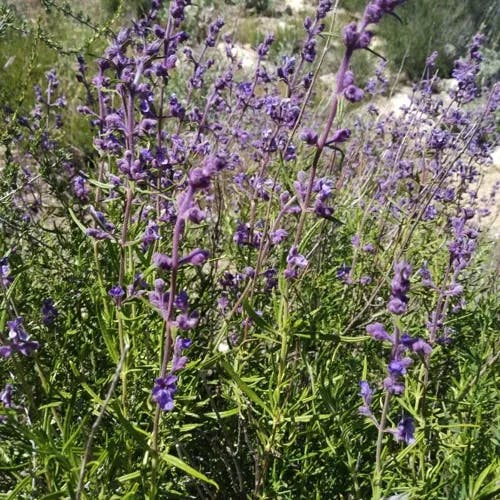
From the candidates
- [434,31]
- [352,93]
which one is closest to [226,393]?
[352,93]

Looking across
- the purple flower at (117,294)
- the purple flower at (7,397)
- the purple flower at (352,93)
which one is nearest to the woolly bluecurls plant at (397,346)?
the purple flower at (352,93)

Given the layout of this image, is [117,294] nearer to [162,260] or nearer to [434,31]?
[162,260]

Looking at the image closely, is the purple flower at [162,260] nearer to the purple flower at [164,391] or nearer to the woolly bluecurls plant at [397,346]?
the purple flower at [164,391]

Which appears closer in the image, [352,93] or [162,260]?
[162,260]

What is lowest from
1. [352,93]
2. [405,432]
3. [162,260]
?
[405,432]

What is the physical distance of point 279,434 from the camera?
1.93m

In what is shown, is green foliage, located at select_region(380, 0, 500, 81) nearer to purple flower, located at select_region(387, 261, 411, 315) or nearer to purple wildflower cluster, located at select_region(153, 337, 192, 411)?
purple flower, located at select_region(387, 261, 411, 315)

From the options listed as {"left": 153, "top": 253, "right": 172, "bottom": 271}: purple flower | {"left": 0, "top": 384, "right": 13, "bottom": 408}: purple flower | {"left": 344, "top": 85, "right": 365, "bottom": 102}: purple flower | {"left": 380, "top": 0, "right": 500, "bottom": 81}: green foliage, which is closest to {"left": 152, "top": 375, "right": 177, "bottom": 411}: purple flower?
{"left": 153, "top": 253, "right": 172, "bottom": 271}: purple flower

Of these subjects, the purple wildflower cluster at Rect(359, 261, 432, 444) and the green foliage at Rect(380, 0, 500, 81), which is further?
the green foliage at Rect(380, 0, 500, 81)

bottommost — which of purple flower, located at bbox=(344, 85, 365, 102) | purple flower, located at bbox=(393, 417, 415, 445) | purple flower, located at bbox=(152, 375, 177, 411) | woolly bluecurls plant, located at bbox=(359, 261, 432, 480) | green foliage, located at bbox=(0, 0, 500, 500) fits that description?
green foliage, located at bbox=(0, 0, 500, 500)

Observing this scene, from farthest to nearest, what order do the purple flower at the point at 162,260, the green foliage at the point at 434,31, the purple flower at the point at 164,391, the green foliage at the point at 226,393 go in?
1. the green foliage at the point at 434,31
2. the green foliage at the point at 226,393
3. the purple flower at the point at 164,391
4. the purple flower at the point at 162,260

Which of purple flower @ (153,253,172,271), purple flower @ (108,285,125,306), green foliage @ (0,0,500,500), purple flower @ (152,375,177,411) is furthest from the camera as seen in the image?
purple flower @ (108,285,125,306)

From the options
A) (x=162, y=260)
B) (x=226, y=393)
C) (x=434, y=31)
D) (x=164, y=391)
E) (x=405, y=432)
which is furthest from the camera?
(x=434, y=31)

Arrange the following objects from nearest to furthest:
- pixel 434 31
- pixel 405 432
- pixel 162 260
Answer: pixel 162 260 → pixel 405 432 → pixel 434 31
